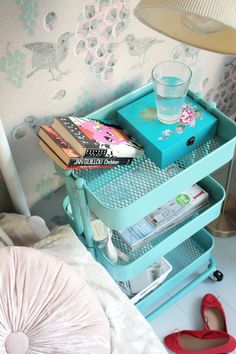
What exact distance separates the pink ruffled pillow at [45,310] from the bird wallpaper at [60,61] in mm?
431

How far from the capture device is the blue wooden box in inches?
46.2

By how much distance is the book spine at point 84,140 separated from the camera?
1.08 metres

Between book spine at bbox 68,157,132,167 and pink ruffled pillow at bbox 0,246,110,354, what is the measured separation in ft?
0.79

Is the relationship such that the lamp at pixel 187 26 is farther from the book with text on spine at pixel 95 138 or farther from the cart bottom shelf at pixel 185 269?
the cart bottom shelf at pixel 185 269

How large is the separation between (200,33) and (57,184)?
0.87 meters

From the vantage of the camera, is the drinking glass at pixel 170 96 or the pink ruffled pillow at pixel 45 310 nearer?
the pink ruffled pillow at pixel 45 310

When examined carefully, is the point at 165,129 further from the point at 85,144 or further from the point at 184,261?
the point at 184,261

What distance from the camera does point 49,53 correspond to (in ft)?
3.73

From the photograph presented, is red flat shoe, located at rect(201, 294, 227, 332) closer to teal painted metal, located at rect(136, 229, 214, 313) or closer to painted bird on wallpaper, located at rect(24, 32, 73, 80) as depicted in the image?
teal painted metal, located at rect(136, 229, 214, 313)

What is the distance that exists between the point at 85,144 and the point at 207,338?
3.06 feet

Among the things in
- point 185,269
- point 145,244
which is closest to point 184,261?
point 185,269

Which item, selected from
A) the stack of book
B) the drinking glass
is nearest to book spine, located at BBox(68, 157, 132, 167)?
the stack of book

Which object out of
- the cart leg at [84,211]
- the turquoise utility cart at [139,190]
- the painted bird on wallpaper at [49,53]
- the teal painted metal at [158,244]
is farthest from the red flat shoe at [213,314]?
the painted bird on wallpaper at [49,53]

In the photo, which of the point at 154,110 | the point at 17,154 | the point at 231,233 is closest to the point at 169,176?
the point at 154,110
